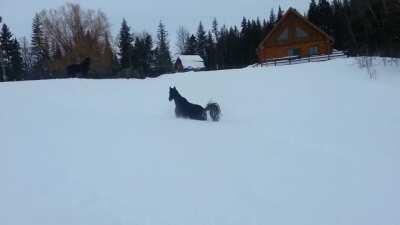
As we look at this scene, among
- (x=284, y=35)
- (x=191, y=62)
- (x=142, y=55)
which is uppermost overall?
(x=284, y=35)

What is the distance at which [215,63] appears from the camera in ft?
217

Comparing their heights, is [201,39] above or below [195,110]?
above

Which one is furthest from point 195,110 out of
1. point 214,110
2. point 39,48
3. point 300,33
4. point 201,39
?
point 201,39

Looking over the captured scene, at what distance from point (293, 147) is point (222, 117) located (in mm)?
4938

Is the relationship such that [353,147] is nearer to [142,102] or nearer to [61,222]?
[61,222]

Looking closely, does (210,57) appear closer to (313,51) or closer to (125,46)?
(125,46)

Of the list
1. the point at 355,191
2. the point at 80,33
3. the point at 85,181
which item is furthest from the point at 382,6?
the point at 80,33

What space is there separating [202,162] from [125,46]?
5681 cm

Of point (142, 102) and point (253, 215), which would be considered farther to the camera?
point (142, 102)

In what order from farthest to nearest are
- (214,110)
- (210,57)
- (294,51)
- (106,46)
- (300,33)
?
1. (210,57)
2. (106,46)
3. (294,51)
4. (300,33)
5. (214,110)

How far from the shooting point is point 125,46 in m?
62.8

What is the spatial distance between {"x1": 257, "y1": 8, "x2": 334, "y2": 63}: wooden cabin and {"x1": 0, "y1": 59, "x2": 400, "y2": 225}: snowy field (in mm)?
28884

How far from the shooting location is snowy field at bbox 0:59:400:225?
5789 mm

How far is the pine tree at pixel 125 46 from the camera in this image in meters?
61.1
